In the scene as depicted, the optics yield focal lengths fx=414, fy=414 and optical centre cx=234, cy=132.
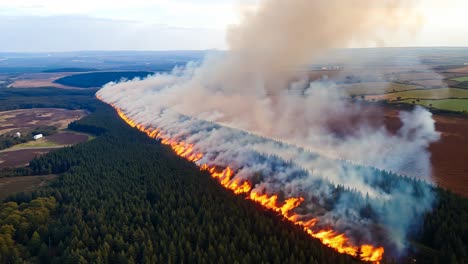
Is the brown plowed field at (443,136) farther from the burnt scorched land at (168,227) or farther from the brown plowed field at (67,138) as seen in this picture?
the brown plowed field at (67,138)

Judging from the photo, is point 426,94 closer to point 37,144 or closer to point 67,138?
point 67,138

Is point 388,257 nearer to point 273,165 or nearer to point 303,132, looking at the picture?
point 273,165

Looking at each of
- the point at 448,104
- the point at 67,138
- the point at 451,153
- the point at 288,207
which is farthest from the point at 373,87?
the point at 67,138

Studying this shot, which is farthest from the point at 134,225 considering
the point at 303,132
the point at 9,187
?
the point at 303,132

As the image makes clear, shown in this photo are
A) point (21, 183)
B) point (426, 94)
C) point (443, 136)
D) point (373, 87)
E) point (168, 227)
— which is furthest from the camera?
point (373, 87)

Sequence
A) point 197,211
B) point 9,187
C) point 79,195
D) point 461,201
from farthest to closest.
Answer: point 9,187, point 79,195, point 197,211, point 461,201

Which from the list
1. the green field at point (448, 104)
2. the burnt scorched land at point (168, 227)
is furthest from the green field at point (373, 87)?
the burnt scorched land at point (168, 227)

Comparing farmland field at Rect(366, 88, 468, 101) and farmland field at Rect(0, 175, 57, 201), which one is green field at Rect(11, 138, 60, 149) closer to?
farmland field at Rect(0, 175, 57, 201)

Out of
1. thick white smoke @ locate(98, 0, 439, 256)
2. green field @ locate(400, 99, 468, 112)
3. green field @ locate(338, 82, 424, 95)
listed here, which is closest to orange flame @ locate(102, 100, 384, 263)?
thick white smoke @ locate(98, 0, 439, 256)
